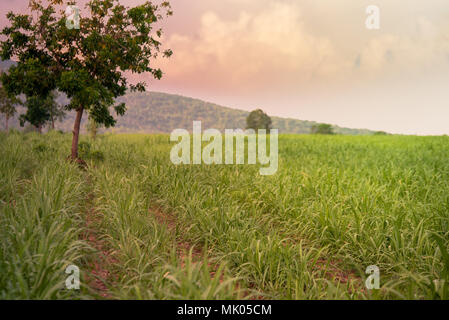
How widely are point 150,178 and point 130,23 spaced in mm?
7146

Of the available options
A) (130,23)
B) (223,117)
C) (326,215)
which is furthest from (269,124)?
(223,117)

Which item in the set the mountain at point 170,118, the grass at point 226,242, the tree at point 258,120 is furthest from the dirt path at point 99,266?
A: the mountain at point 170,118

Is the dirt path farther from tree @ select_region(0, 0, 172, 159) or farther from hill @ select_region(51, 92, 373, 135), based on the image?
hill @ select_region(51, 92, 373, 135)

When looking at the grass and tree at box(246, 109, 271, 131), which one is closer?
the grass
